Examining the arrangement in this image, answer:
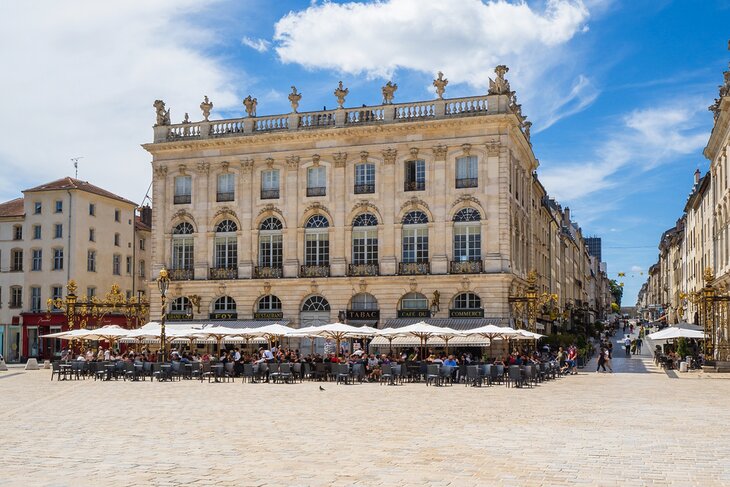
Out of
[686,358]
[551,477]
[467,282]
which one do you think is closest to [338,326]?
[467,282]

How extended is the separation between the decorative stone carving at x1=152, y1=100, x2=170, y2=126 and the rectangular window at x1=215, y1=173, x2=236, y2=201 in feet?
17.1

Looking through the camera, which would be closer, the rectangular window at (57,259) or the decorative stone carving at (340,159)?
the decorative stone carving at (340,159)

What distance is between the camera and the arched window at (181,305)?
168 ft

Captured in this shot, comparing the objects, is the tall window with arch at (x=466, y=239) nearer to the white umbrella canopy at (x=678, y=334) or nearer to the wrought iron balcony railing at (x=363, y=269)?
the wrought iron balcony railing at (x=363, y=269)

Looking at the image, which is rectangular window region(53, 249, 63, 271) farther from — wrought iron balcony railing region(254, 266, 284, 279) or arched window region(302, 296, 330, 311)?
arched window region(302, 296, 330, 311)

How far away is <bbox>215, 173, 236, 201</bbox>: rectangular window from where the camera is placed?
2009 inches

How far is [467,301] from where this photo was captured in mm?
45656

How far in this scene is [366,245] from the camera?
157 feet

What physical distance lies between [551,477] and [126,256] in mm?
61318

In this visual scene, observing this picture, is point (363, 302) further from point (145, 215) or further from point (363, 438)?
point (145, 215)

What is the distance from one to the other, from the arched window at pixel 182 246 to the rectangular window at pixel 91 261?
15197mm

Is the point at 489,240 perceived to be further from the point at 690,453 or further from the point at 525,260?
the point at 690,453

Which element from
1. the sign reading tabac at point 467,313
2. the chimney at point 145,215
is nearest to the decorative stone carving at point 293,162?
the sign reading tabac at point 467,313

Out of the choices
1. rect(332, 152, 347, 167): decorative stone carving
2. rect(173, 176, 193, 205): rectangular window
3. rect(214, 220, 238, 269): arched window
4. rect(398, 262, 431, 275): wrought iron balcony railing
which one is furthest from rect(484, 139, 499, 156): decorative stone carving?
rect(173, 176, 193, 205): rectangular window
